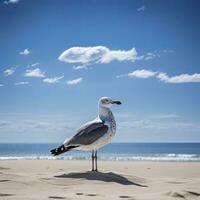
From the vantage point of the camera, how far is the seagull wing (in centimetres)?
866

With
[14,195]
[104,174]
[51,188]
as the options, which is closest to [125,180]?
[104,174]

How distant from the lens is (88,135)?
8664mm

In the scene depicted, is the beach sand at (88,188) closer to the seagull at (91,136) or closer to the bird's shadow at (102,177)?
the bird's shadow at (102,177)

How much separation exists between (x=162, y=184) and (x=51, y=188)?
2.24m

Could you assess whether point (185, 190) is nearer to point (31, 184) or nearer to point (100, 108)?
point (31, 184)

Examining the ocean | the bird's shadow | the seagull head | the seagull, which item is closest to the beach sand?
the bird's shadow

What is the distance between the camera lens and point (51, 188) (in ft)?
21.6

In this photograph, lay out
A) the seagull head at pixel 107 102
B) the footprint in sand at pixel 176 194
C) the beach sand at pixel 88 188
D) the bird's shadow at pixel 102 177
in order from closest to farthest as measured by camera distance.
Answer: the beach sand at pixel 88 188 < the footprint in sand at pixel 176 194 < the bird's shadow at pixel 102 177 < the seagull head at pixel 107 102

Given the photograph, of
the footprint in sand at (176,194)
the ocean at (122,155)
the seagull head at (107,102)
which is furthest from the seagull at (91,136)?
the ocean at (122,155)

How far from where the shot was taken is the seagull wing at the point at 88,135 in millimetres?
8656

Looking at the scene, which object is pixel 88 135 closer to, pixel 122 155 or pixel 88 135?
pixel 88 135

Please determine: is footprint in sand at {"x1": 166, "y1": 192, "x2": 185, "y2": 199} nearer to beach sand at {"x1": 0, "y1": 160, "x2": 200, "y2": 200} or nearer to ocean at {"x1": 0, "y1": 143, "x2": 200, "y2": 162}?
beach sand at {"x1": 0, "y1": 160, "x2": 200, "y2": 200}

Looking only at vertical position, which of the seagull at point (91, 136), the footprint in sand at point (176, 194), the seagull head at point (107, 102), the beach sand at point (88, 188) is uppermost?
the seagull head at point (107, 102)

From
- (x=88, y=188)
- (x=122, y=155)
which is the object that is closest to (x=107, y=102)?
(x=88, y=188)
